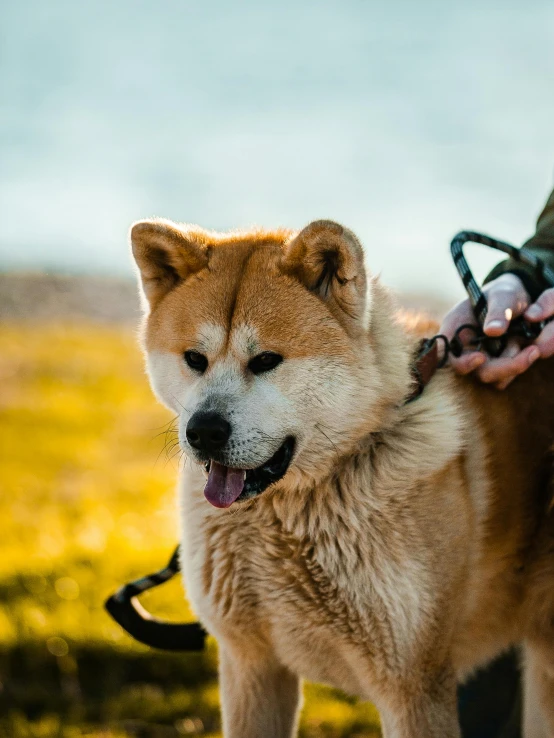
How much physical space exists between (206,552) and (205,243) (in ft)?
4.12

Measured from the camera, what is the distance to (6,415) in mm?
12039

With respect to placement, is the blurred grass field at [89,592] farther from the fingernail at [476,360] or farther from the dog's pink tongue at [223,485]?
the fingernail at [476,360]

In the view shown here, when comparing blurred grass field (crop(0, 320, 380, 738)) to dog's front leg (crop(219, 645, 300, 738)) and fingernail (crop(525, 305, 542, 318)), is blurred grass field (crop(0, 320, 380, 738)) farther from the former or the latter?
fingernail (crop(525, 305, 542, 318))

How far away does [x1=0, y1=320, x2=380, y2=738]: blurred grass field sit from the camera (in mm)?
4461

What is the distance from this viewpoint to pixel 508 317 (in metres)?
3.28

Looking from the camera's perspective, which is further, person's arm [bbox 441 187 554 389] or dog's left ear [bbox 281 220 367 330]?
person's arm [bbox 441 187 554 389]

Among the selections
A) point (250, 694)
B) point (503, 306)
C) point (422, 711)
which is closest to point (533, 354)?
point (503, 306)

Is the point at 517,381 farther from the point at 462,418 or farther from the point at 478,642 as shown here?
the point at 478,642

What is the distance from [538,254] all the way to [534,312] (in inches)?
22.9

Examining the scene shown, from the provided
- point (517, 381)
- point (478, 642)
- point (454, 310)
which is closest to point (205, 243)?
point (454, 310)

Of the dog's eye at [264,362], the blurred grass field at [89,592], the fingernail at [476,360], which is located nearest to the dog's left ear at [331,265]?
the dog's eye at [264,362]

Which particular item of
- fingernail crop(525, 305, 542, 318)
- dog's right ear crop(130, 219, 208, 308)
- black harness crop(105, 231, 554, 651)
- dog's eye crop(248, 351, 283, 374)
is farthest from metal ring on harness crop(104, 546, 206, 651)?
fingernail crop(525, 305, 542, 318)

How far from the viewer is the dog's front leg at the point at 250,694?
10.6ft

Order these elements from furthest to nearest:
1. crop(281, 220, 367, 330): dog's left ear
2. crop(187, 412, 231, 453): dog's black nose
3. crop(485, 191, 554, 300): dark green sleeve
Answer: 1. crop(485, 191, 554, 300): dark green sleeve
2. crop(281, 220, 367, 330): dog's left ear
3. crop(187, 412, 231, 453): dog's black nose
